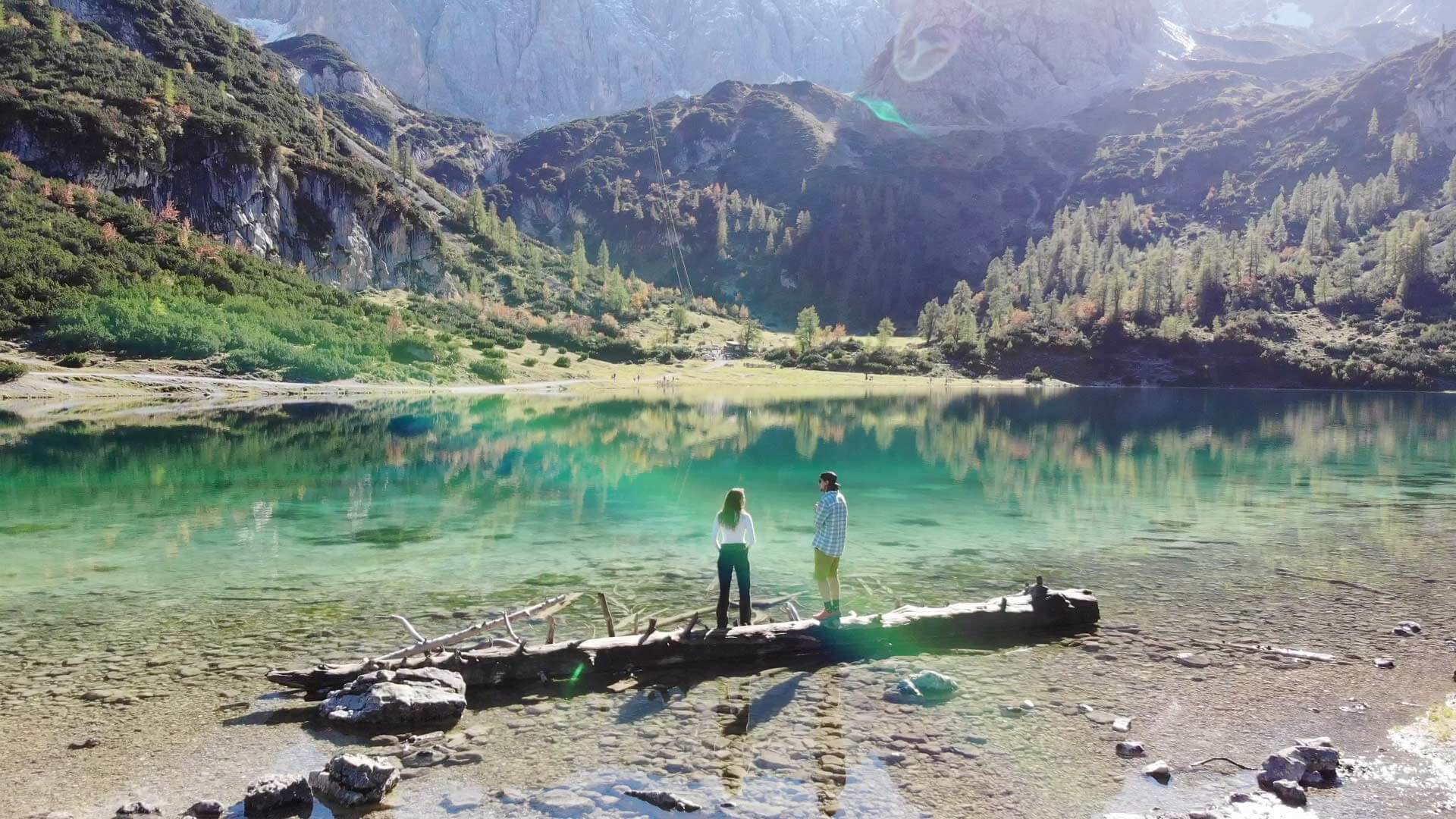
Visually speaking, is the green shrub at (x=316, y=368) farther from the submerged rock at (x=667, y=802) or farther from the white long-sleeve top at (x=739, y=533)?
the submerged rock at (x=667, y=802)

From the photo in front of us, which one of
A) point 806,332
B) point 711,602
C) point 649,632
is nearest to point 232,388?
point 711,602

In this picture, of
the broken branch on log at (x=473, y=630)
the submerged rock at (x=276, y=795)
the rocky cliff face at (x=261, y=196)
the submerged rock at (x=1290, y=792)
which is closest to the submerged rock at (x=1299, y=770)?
the submerged rock at (x=1290, y=792)

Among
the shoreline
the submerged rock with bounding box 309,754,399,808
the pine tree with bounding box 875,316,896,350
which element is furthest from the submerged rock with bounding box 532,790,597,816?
the pine tree with bounding box 875,316,896,350

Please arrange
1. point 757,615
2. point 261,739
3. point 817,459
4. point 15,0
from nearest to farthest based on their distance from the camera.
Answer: point 261,739 → point 757,615 → point 817,459 → point 15,0

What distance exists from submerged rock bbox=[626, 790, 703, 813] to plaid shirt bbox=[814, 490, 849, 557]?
6.84 m

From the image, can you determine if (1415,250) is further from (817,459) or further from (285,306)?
(285,306)

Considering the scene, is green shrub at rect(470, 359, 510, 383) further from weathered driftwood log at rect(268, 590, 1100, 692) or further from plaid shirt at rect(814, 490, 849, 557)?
plaid shirt at rect(814, 490, 849, 557)

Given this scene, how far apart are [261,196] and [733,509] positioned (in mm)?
159551

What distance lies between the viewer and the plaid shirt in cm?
1653

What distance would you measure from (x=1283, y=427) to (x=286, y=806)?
8723 cm

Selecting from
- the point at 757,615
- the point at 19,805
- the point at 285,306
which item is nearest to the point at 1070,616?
the point at 757,615

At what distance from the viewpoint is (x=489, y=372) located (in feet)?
408

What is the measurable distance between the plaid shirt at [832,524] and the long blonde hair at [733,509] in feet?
4.98

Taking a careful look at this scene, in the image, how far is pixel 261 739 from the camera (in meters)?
12.1
